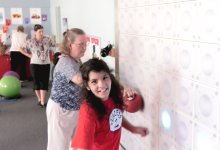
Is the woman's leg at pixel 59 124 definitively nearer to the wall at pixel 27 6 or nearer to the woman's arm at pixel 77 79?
the woman's arm at pixel 77 79

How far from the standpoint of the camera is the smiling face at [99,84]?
166cm

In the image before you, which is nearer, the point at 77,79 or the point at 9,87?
the point at 77,79

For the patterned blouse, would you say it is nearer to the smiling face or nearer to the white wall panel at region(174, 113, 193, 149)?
Answer: the smiling face

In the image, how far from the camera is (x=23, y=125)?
13.1 ft

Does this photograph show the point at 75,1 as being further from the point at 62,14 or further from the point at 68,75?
the point at 68,75

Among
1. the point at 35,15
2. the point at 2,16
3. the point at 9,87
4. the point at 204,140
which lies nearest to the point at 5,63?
the point at 2,16

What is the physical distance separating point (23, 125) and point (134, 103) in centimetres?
224

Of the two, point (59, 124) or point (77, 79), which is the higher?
point (77, 79)

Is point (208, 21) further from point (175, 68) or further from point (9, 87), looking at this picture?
point (9, 87)

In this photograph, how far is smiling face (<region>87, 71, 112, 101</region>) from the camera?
166cm

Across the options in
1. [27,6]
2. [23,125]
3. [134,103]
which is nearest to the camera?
[134,103]

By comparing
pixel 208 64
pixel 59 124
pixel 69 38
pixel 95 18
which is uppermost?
pixel 95 18

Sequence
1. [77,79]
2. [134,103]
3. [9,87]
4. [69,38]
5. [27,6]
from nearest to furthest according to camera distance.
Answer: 1. [77,79]
2. [69,38]
3. [134,103]
4. [9,87]
5. [27,6]

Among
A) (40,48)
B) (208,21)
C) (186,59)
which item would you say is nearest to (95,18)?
(40,48)
